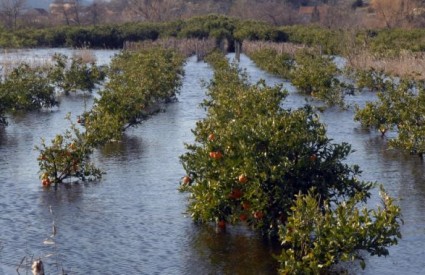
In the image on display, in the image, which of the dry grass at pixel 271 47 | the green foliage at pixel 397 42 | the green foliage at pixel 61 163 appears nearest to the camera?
the green foliage at pixel 61 163

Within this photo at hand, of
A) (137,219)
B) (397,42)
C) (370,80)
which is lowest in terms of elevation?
(397,42)

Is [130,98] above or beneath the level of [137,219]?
above

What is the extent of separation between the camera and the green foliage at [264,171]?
9.73 m

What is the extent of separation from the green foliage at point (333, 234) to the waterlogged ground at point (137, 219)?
1.02 meters

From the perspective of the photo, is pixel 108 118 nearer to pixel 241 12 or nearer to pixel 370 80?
pixel 370 80

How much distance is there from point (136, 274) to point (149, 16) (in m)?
69.3

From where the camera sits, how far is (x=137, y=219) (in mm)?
11117

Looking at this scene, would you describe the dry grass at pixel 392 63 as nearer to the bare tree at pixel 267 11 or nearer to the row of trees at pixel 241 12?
the row of trees at pixel 241 12

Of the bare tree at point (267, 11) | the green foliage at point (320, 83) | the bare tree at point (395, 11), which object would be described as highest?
the green foliage at point (320, 83)

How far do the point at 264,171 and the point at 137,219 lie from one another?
7.33 feet

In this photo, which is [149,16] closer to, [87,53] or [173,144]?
[87,53]

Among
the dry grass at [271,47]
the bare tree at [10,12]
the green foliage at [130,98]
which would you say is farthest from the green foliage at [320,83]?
the bare tree at [10,12]

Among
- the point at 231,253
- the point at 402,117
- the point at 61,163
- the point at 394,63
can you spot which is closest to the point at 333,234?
the point at 231,253

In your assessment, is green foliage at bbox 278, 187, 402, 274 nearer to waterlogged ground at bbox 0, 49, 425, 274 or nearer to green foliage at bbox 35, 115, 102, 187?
waterlogged ground at bbox 0, 49, 425, 274
